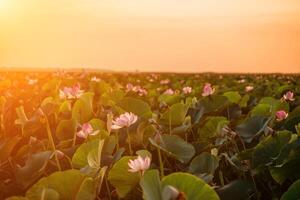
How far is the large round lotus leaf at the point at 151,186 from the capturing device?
1057 millimetres

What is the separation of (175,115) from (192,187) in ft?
3.91

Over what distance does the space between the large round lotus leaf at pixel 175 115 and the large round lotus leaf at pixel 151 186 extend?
1127 millimetres

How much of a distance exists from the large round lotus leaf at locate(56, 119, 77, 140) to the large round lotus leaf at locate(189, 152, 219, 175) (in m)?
0.75

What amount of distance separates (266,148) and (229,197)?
33 centimetres

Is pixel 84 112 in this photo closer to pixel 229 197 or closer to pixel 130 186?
pixel 130 186

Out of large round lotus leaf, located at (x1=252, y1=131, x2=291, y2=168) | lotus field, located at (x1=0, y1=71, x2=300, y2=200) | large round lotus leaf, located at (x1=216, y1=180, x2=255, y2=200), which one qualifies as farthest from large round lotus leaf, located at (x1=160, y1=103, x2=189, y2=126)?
large round lotus leaf, located at (x1=216, y1=180, x2=255, y2=200)

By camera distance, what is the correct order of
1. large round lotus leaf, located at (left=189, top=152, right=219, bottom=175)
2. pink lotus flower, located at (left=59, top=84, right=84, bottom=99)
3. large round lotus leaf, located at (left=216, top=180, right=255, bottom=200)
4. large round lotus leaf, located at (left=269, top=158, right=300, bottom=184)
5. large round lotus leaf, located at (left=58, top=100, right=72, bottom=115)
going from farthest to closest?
pink lotus flower, located at (left=59, top=84, right=84, bottom=99) < large round lotus leaf, located at (left=58, top=100, right=72, bottom=115) < large round lotus leaf, located at (left=269, top=158, right=300, bottom=184) < large round lotus leaf, located at (left=189, top=152, right=219, bottom=175) < large round lotus leaf, located at (left=216, top=180, right=255, bottom=200)

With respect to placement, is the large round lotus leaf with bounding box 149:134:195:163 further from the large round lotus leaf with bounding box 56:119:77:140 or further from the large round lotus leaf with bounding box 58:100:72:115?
the large round lotus leaf with bounding box 58:100:72:115

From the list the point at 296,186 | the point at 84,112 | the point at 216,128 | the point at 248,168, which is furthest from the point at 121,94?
the point at 296,186

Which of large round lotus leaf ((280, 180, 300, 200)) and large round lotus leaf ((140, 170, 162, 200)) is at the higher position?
large round lotus leaf ((140, 170, 162, 200))

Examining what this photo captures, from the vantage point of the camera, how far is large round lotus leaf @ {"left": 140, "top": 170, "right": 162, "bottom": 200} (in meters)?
1.06

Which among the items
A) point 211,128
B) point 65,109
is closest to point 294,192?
point 211,128

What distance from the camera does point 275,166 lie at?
163 cm

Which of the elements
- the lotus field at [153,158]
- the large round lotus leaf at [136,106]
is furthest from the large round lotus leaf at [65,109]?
the large round lotus leaf at [136,106]
